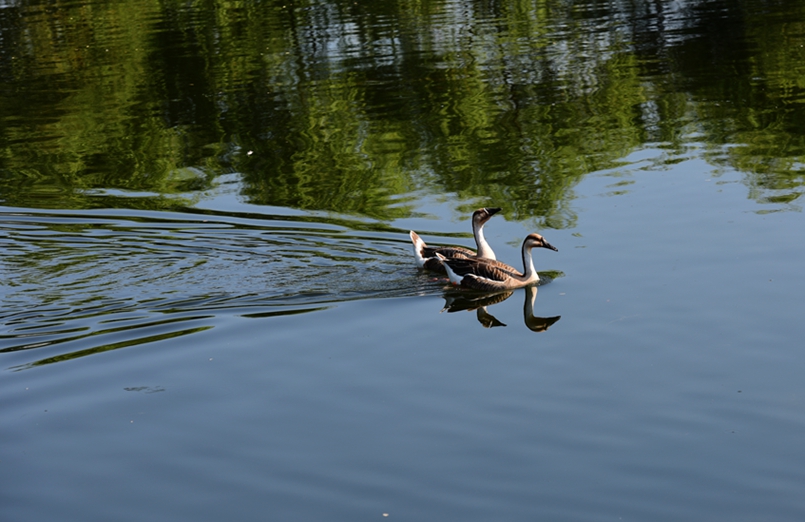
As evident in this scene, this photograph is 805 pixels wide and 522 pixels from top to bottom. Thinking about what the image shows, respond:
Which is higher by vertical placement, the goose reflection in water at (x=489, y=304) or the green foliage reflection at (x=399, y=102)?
the green foliage reflection at (x=399, y=102)

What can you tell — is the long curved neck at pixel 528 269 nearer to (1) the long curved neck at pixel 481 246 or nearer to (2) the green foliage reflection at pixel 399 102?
(1) the long curved neck at pixel 481 246

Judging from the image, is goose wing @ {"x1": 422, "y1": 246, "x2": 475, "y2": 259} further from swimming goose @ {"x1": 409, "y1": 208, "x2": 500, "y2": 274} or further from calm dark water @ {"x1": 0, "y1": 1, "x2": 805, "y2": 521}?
calm dark water @ {"x1": 0, "y1": 1, "x2": 805, "y2": 521}

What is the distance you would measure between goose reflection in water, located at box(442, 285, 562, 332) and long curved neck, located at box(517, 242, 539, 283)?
0.39 feet

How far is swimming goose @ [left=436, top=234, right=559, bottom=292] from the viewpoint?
14.7 metres

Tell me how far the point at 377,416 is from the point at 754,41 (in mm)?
26952

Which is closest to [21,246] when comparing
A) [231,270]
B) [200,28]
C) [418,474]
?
[231,270]

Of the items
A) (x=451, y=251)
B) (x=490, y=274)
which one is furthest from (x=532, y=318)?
(x=451, y=251)

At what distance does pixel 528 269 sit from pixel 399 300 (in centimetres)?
205

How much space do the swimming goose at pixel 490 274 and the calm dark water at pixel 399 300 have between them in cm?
34

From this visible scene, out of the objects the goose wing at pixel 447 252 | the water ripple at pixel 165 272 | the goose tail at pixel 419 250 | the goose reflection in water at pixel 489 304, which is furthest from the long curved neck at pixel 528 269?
the goose tail at pixel 419 250

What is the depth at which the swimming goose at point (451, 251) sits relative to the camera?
15.1 m

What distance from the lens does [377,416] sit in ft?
34.2

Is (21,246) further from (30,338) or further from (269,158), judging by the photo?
(269,158)

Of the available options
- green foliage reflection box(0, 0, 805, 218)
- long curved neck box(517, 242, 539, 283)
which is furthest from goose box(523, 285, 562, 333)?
green foliage reflection box(0, 0, 805, 218)
